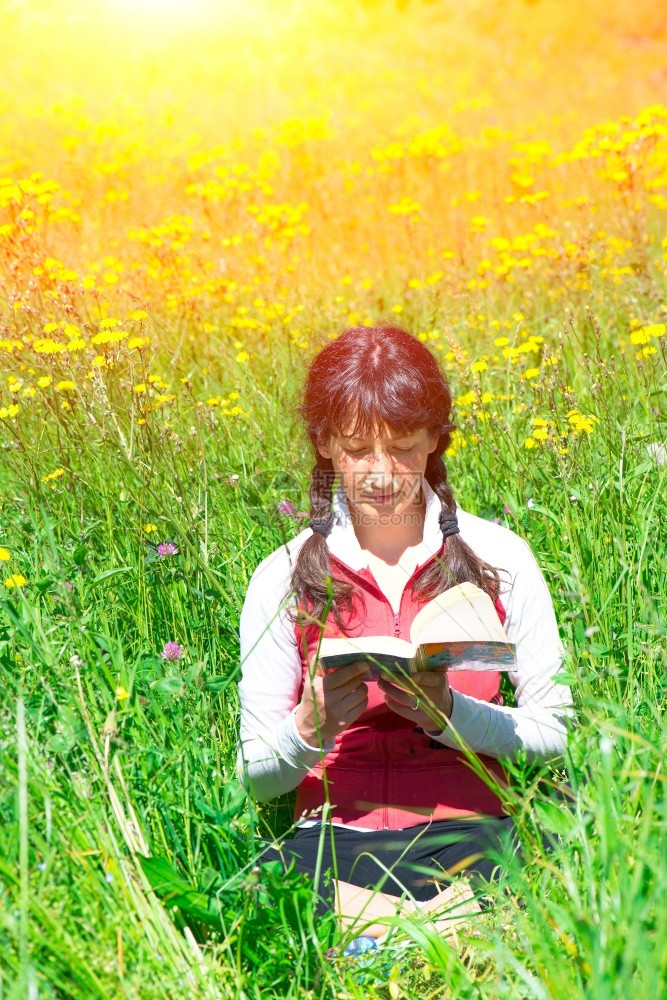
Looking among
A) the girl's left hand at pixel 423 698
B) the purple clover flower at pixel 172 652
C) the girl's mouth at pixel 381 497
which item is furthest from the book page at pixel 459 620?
the purple clover flower at pixel 172 652

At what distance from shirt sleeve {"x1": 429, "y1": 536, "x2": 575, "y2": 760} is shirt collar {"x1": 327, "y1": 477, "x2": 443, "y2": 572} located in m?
0.18

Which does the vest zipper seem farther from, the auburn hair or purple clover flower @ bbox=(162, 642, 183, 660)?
purple clover flower @ bbox=(162, 642, 183, 660)

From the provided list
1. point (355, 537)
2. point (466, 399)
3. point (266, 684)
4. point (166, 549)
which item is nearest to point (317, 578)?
point (355, 537)

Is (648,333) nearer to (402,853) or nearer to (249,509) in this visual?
(249,509)

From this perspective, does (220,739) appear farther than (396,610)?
Yes

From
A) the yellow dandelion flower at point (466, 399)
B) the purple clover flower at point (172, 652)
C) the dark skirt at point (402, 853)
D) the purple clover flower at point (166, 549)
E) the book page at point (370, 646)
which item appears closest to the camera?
the book page at point (370, 646)

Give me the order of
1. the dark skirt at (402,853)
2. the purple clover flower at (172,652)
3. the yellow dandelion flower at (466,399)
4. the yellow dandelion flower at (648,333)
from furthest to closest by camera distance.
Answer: the yellow dandelion flower at (466,399), the yellow dandelion flower at (648,333), the purple clover flower at (172,652), the dark skirt at (402,853)

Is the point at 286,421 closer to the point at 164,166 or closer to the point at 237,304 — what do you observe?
the point at 237,304

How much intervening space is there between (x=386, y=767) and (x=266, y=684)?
0.98 feet

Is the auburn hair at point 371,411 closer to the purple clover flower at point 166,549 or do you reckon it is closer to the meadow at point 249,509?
the meadow at point 249,509

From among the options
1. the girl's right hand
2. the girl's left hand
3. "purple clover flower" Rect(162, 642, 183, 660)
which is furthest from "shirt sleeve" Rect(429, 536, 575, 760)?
"purple clover flower" Rect(162, 642, 183, 660)

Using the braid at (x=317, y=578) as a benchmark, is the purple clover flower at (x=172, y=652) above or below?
below

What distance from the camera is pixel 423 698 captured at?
6.08 feet

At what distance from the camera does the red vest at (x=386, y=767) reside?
2055 millimetres
